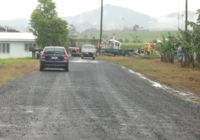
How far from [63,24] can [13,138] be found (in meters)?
65.2

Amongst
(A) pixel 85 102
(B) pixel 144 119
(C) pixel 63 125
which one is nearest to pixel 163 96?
(A) pixel 85 102

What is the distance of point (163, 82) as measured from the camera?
30812 mm

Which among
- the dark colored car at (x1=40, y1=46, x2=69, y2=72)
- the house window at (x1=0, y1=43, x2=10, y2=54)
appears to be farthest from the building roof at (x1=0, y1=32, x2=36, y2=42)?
the dark colored car at (x1=40, y1=46, x2=69, y2=72)

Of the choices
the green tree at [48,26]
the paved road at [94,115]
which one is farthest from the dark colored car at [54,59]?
the green tree at [48,26]

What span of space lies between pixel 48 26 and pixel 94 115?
2378 inches

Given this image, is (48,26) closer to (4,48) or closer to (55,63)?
(4,48)

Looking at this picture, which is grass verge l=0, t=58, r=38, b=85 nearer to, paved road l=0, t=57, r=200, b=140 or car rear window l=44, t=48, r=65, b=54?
car rear window l=44, t=48, r=65, b=54

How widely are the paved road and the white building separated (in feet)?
179

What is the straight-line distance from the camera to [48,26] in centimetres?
7506

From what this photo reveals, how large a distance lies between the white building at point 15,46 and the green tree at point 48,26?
2.70m

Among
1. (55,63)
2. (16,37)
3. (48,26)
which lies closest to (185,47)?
(55,63)

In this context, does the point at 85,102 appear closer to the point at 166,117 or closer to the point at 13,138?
the point at 166,117

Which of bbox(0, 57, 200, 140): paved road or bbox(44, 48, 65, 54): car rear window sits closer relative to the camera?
bbox(0, 57, 200, 140): paved road

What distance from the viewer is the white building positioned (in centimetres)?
7769
